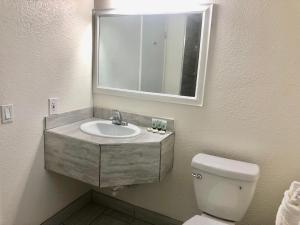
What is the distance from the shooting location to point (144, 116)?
2.07m

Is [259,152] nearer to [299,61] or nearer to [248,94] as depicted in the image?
[248,94]

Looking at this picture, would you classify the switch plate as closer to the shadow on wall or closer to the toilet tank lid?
the shadow on wall

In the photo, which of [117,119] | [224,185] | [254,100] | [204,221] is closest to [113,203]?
[117,119]

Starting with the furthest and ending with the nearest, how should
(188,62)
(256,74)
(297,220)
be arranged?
(188,62)
(256,74)
(297,220)

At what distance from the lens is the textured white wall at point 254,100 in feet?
5.17

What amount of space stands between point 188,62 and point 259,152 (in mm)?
808

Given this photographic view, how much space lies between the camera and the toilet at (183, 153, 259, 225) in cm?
159

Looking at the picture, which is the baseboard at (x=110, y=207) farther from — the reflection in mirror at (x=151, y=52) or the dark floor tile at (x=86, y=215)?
the reflection in mirror at (x=151, y=52)

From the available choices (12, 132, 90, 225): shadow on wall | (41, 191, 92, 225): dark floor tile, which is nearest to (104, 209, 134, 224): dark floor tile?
(41, 191, 92, 225): dark floor tile

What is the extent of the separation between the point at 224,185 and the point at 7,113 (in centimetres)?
146

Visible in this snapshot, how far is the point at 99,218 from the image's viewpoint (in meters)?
2.24

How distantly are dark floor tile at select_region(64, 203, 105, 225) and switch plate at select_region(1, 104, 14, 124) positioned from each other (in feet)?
3.53

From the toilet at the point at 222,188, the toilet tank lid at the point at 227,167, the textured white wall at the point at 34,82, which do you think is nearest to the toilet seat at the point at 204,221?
the toilet at the point at 222,188

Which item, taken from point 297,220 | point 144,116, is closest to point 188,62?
point 144,116
